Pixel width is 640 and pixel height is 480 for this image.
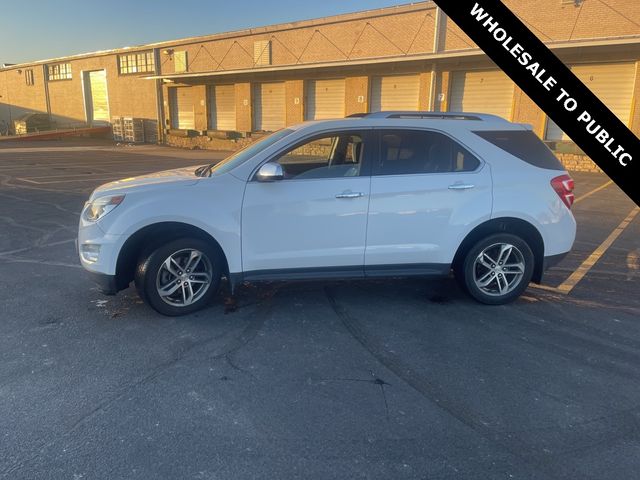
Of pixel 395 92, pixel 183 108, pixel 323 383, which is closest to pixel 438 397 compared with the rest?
pixel 323 383

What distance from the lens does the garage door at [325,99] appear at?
26594mm

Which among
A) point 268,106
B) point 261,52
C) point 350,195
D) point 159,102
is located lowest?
point 350,195

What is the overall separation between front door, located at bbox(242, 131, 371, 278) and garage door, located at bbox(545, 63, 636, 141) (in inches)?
660

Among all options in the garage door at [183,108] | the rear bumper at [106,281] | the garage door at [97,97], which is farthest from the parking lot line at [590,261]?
the garage door at [97,97]

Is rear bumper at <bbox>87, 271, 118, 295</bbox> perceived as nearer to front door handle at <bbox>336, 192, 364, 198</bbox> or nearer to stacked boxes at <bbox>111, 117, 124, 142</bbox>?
front door handle at <bbox>336, 192, 364, 198</bbox>

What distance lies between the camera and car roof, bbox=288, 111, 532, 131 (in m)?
4.70

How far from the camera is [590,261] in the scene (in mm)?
6641

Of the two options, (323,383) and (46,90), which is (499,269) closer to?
(323,383)

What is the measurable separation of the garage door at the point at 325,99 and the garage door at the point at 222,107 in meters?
6.32

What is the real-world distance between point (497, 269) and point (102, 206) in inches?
154

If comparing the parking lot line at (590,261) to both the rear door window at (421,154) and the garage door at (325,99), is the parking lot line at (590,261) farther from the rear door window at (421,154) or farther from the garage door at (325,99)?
the garage door at (325,99)

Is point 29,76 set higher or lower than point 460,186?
higher

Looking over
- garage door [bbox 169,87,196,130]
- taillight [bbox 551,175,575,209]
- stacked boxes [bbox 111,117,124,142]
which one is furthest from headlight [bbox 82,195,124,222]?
stacked boxes [bbox 111,117,124,142]

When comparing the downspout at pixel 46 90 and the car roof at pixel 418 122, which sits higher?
the downspout at pixel 46 90
